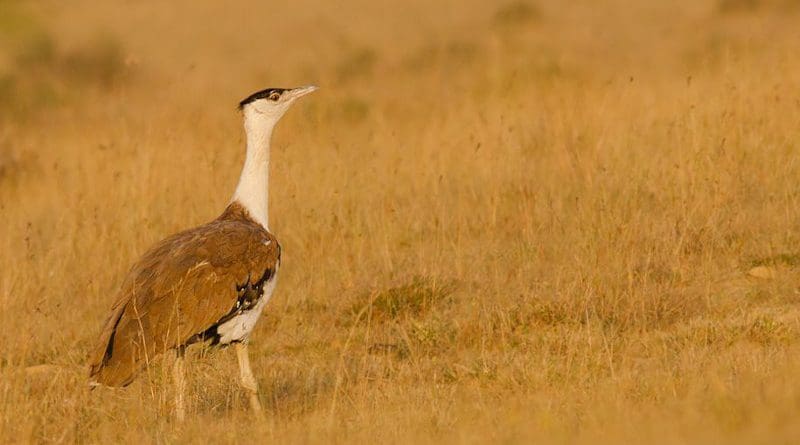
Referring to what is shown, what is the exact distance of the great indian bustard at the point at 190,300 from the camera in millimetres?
5898

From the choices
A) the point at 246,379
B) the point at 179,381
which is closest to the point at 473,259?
the point at 246,379

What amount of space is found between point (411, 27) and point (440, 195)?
16401mm

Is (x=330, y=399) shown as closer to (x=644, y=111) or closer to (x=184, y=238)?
(x=184, y=238)

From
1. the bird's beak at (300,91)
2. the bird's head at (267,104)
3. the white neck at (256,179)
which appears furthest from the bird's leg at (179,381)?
the bird's beak at (300,91)

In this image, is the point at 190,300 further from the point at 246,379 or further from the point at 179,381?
the point at 246,379

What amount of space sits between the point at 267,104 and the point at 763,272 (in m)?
2.98

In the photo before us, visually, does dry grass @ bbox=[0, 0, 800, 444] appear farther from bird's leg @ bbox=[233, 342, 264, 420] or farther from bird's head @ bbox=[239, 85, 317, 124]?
bird's head @ bbox=[239, 85, 317, 124]

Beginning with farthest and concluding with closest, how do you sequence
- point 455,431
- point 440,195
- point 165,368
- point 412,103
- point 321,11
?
1. point 321,11
2. point 412,103
3. point 440,195
4. point 165,368
5. point 455,431

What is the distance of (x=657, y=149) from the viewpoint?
10.1 meters

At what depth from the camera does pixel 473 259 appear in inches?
346

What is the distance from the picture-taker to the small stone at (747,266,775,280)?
7.77 metres

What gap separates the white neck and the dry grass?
83 centimetres

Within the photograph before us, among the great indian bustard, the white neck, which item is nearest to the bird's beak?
the white neck

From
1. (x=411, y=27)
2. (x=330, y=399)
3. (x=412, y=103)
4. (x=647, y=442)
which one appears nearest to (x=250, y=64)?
(x=411, y=27)
